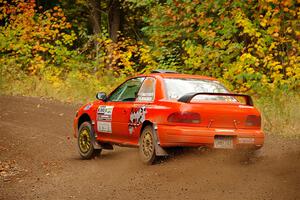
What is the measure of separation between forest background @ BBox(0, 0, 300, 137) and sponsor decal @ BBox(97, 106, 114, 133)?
4489 millimetres

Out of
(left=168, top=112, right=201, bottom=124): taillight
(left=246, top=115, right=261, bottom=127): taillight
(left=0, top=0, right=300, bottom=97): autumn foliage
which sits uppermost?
(left=0, top=0, right=300, bottom=97): autumn foliage

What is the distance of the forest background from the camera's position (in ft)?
59.8

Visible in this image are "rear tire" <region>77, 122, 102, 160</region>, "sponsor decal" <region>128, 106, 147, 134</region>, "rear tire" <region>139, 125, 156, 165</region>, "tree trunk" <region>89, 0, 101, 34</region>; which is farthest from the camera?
"tree trunk" <region>89, 0, 101, 34</region>

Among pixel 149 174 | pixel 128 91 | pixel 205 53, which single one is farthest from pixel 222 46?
pixel 149 174

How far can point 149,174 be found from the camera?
9680 millimetres

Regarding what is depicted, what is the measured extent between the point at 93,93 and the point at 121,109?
12982mm

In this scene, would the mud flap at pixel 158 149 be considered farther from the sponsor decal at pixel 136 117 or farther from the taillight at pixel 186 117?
the sponsor decal at pixel 136 117

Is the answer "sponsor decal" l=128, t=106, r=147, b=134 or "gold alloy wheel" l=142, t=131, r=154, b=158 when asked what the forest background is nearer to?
"sponsor decal" l=128, t=106, r=147, b=134

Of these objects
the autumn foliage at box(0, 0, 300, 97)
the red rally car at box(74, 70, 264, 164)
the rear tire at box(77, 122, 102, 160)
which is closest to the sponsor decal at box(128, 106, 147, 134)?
the red rally car at box(74, 70, 264, 164)

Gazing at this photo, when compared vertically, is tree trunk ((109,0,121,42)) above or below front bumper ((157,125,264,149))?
above

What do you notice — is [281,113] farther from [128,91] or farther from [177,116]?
[177,116]

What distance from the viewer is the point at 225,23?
67.4 ft

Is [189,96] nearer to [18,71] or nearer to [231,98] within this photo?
[231,98]

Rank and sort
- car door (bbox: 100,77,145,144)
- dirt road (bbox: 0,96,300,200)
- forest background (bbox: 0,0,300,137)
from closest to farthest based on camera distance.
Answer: dirt road (bbox: 0,96,300,200), car door (bbox: 100,77,145,144), forest background (bbox: 0,0,300,137)
